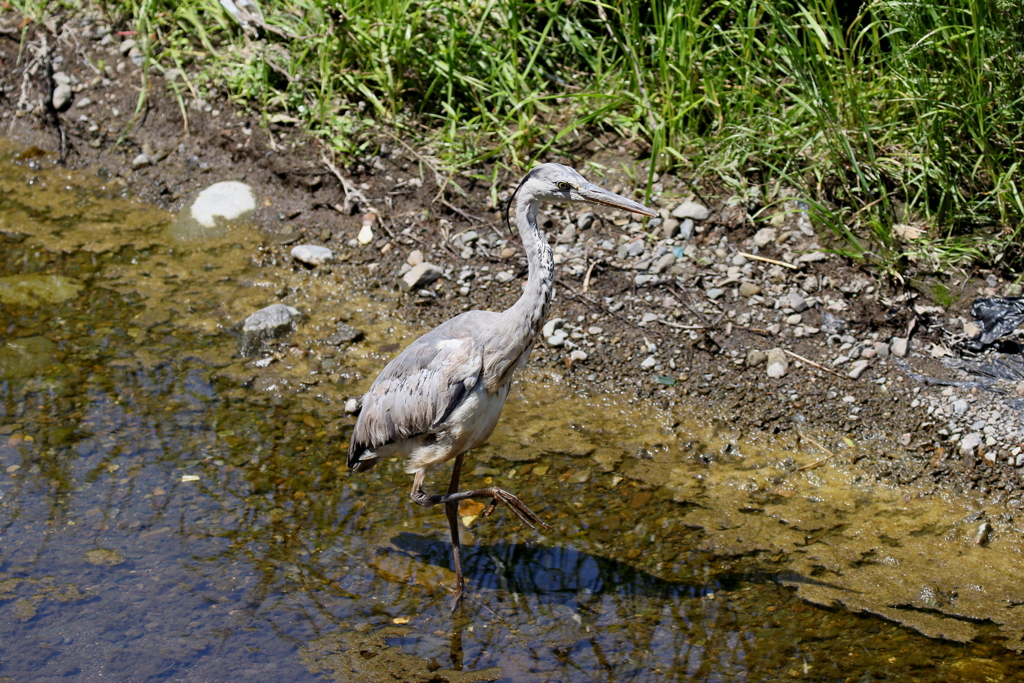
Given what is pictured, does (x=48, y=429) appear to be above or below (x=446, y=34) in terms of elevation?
below

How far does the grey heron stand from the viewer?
3.51m

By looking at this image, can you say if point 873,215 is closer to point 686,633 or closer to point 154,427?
point 686,633

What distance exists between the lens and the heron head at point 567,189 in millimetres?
3504

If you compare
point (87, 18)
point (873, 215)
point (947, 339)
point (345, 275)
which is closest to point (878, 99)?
point (873, 215)

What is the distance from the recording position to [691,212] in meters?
5.33

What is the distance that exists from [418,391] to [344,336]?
1.49 meters

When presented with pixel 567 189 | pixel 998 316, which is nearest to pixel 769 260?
pixel 998 316

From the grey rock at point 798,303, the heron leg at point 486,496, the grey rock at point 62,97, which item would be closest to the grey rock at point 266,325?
the heron leg at point 486,496

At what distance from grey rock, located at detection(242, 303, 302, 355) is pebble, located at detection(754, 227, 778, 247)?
2.76m

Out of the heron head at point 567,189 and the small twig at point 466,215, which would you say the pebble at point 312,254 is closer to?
the small twig at point 466,215

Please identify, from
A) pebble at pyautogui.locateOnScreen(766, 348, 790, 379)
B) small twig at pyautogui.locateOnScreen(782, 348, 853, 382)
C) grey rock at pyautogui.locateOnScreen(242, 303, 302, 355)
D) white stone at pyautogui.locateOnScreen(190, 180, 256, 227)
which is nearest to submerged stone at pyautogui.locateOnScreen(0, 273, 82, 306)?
white stone at pyautogui.locateOnScreen(190, 180, 256, 227)

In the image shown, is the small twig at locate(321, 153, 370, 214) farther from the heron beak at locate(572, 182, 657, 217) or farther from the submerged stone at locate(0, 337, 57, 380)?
the heron beak at locate(572, 182, 657, 217)

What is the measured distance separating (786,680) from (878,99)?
3.70m

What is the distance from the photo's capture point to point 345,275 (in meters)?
5.46
